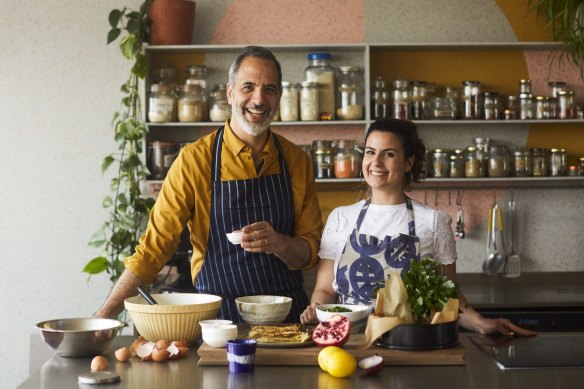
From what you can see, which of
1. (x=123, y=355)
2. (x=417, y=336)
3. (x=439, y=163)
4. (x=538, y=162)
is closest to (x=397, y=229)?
(x=417, y=336)

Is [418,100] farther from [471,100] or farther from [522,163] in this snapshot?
[522,163]

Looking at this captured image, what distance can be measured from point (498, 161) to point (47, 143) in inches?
96.4

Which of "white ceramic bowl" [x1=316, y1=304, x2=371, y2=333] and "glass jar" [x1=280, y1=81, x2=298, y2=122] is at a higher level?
"glass jar" [x1=280, y1=81, x2=298, y2=122]

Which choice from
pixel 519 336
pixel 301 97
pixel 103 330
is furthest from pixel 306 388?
pixel 301 97

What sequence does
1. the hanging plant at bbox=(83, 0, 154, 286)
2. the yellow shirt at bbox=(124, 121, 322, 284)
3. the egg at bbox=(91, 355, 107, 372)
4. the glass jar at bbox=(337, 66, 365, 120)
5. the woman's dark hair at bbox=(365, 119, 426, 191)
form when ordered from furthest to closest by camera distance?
the glass jar at bbox=(337, 66, 365, 120) < the hanging plant at bbox=(83, 0, 154, 286) < the woman's dark hair at bbox=(365, 119, 426, 191) < the yellow shirt at bbox=(124, 121, 322, 284) < the egg at bbox=(91, 355, 107, 372)

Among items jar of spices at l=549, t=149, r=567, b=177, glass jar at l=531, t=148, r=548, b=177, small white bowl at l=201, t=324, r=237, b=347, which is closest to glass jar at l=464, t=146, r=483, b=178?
glass jar at l=531, t=148, r=548, b=177

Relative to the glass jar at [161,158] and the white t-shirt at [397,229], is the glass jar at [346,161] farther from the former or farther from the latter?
the white t-shirt at [397,229]

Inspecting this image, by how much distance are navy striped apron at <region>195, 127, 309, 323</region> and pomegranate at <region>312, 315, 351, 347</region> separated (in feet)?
2.27

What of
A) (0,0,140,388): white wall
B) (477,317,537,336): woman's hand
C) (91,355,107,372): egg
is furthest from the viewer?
(0,0,140,388): white wall

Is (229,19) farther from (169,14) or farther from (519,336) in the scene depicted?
(519,336)

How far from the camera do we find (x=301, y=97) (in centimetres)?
456

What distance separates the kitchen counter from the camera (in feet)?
6.42

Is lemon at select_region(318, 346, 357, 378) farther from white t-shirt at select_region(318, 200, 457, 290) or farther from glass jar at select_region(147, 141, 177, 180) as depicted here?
glass jar at select_region(147, 141, 177, 180)

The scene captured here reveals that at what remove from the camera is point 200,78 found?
4660mm
